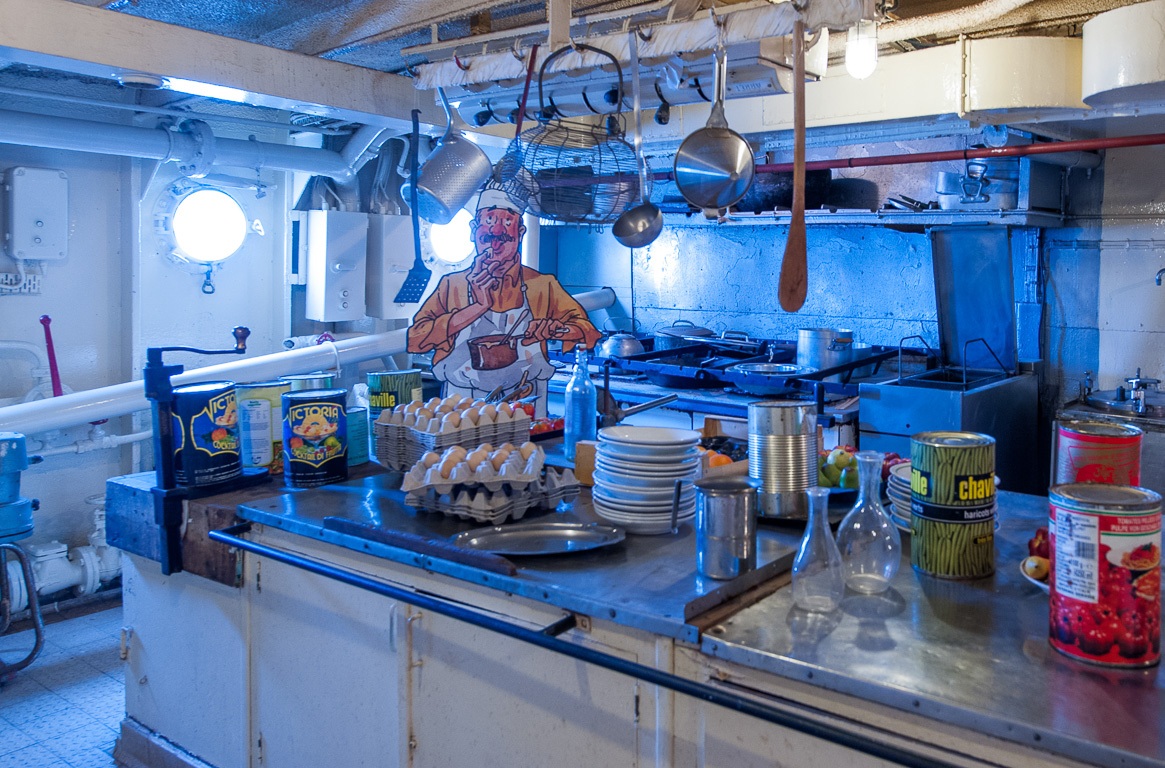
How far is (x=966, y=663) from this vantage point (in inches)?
56.0

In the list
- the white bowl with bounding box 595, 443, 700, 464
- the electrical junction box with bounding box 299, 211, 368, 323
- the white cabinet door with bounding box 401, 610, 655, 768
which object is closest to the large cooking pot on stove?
the electrical junction box with bounding box 299, 211, 368, 323

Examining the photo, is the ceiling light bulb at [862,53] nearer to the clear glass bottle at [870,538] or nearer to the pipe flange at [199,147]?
the clear glass bottle at [870,538]

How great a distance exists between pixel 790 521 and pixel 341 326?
3.94m

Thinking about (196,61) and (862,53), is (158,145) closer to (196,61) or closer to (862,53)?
(196,61)

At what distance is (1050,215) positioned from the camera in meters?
4.25

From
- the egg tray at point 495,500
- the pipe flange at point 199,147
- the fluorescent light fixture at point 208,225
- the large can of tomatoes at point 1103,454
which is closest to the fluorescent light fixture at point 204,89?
the pipe flange at point 199,147

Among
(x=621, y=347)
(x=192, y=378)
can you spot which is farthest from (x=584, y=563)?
(x=621, y=347)

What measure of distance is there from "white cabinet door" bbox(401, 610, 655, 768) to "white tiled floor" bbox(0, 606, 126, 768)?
5.11 feet

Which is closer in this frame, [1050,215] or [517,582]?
[517,582]

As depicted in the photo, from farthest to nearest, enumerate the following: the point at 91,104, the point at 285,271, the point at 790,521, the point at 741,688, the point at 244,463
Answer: the point at 285,271
the point at 91,104
the point at 244,463
the point at 790,521
the point at 741,688

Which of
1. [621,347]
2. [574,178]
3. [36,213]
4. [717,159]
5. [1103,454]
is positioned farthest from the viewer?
[621,347]

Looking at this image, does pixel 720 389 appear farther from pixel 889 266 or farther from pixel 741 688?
pixel 741 688

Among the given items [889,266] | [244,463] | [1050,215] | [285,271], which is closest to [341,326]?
[285,271]

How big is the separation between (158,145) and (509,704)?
343 centimetres
